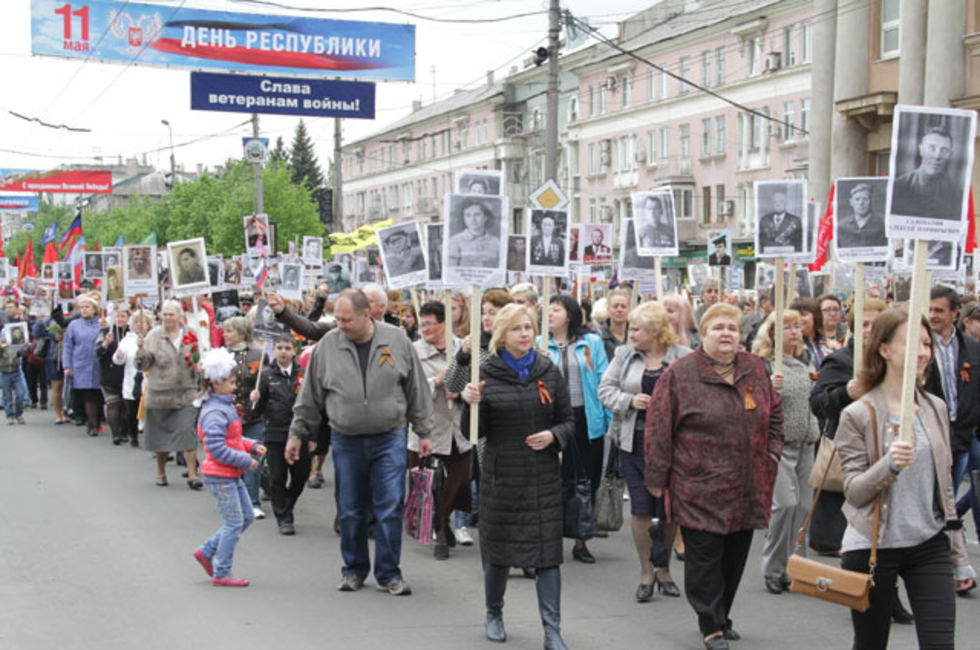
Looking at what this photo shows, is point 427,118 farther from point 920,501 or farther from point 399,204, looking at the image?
point 920,501

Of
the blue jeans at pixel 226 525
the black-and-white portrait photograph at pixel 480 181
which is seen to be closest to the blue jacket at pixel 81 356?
the black-and-white portrait photograph at pixel 480 181

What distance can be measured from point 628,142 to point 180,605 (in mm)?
51761

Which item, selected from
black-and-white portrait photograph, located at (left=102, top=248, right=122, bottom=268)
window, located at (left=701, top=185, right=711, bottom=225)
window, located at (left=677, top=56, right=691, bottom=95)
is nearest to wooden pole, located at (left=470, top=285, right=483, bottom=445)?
black-and-white portrait photograph, located at (left=102, top=248, right=122, bottom=268)

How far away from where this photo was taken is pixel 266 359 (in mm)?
11219

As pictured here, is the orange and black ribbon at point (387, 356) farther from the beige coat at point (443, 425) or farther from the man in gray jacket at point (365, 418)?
the beige coat at point (443, 425)

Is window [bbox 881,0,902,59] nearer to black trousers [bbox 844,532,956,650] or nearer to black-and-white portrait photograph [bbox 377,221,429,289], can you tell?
black-and-white portrait photograph [bbox 377,221,429,289]

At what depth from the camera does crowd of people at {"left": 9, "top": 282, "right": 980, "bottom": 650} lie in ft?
16.1

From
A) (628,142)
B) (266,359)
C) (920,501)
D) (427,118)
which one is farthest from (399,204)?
(920,501)

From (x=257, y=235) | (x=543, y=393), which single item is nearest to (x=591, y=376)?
(x=543, y=393)

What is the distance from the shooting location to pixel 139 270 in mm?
14680

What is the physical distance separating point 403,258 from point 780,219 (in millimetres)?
3059

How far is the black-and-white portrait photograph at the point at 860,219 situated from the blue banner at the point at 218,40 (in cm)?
2478

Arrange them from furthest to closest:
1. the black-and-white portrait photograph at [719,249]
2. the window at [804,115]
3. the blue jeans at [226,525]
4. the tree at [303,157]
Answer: the tree at [303,157]
the window at [804,115]
the black-and-white portrait photograph at [719,249]
the blue jeans at [226,525]

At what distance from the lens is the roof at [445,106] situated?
249ft
